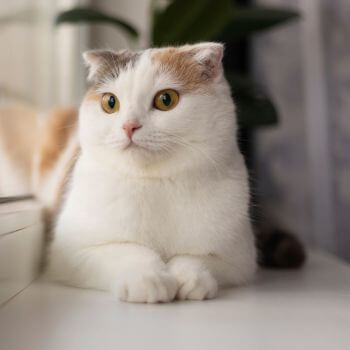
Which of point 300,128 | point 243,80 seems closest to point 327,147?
point 300,128

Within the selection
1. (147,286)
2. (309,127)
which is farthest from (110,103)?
(309,127)

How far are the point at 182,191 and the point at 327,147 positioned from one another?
1148 mm

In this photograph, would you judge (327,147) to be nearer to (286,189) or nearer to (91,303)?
(286,189)

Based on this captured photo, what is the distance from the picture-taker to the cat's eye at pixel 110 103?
3.31ft

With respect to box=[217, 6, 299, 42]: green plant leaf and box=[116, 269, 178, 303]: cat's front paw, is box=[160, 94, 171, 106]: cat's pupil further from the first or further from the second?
box=[217, 6, 299, 42]: green plant leaf

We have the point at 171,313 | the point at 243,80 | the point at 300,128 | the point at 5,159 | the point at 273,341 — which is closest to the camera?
the point at 273,341

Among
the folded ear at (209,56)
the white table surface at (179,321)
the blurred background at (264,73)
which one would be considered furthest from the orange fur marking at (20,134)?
the folded ear at (209,56)

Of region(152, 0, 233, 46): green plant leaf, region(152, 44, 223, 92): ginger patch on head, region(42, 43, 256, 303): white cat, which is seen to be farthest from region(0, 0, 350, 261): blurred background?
region(152, 44, 223, 92): ginger patch on head

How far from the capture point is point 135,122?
930 mm

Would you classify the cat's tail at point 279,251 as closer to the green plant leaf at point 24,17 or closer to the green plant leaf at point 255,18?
the green plant leaf at point 255,18

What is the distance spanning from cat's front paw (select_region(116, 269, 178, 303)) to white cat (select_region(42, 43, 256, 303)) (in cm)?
3

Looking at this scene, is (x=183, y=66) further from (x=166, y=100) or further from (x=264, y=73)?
(x=264, y=73)

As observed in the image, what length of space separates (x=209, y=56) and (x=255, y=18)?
84 centimetres

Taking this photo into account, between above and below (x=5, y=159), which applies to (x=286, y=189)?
below
